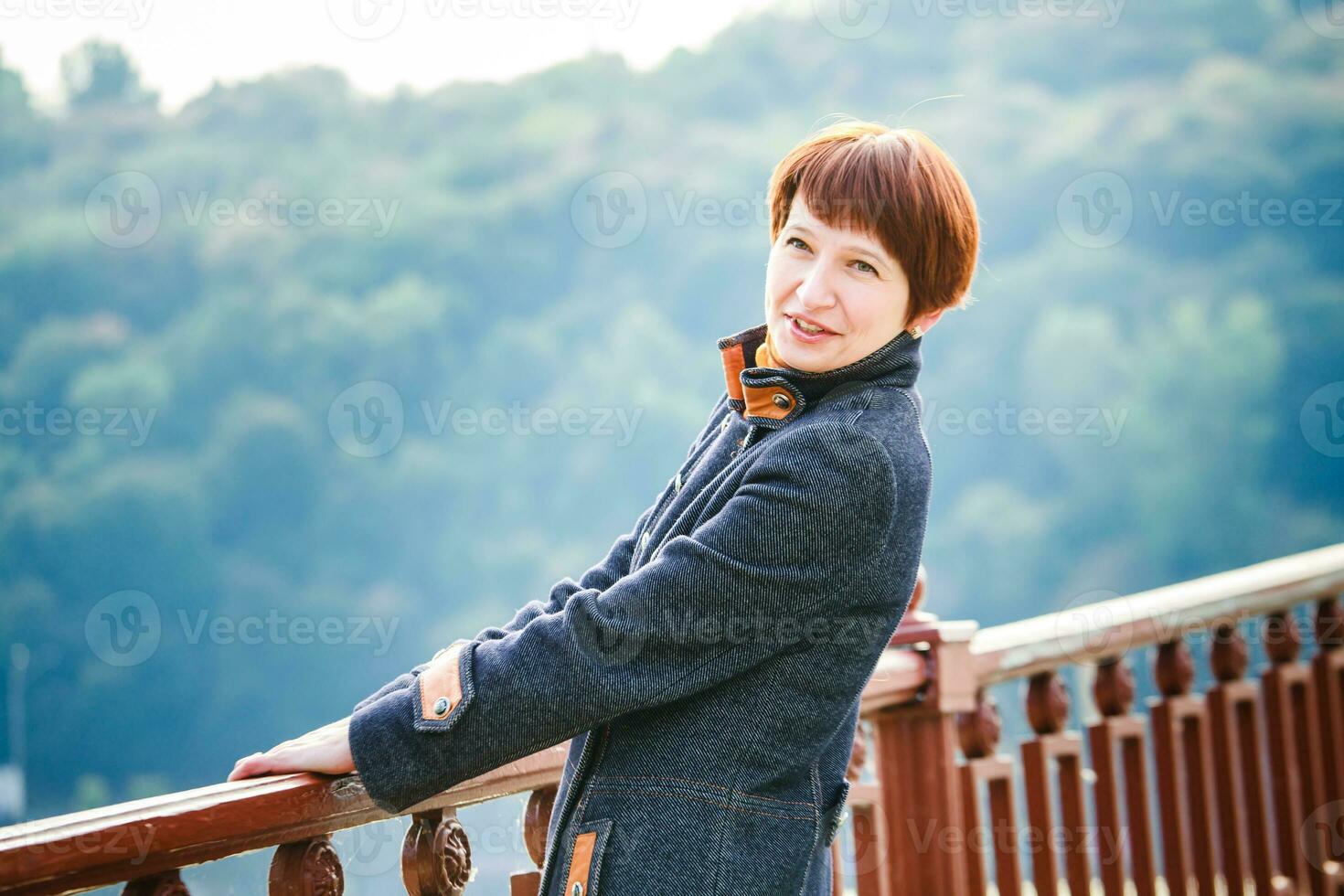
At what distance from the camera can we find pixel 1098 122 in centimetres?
3419

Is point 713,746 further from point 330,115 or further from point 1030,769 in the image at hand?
point 330,115

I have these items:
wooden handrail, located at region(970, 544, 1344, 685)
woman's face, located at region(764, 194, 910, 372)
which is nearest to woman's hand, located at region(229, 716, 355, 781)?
woman's face, located at region(764, 194, 910, 372)

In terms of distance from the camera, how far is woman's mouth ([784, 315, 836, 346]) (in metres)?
1.27

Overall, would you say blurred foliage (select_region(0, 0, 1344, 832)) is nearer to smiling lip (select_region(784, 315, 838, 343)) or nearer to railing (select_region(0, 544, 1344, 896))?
railing (select_region(0, 544, 1344, 896))

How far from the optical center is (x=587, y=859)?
46.6 inches

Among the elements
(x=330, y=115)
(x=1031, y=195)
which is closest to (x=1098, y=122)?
(x=1031, y=195)

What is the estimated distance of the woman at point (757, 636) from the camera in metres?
1.12

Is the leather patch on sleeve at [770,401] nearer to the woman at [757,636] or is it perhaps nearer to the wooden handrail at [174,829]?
the woman at [757,636]

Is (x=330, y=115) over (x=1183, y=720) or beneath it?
over

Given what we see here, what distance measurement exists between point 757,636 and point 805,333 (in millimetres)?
316

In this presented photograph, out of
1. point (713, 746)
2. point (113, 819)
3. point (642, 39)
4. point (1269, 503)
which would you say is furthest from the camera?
point (642, 39)

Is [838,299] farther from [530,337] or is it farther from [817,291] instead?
[530,337]

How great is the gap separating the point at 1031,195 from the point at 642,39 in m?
12.2

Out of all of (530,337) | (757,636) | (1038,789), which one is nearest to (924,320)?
(757,636)
